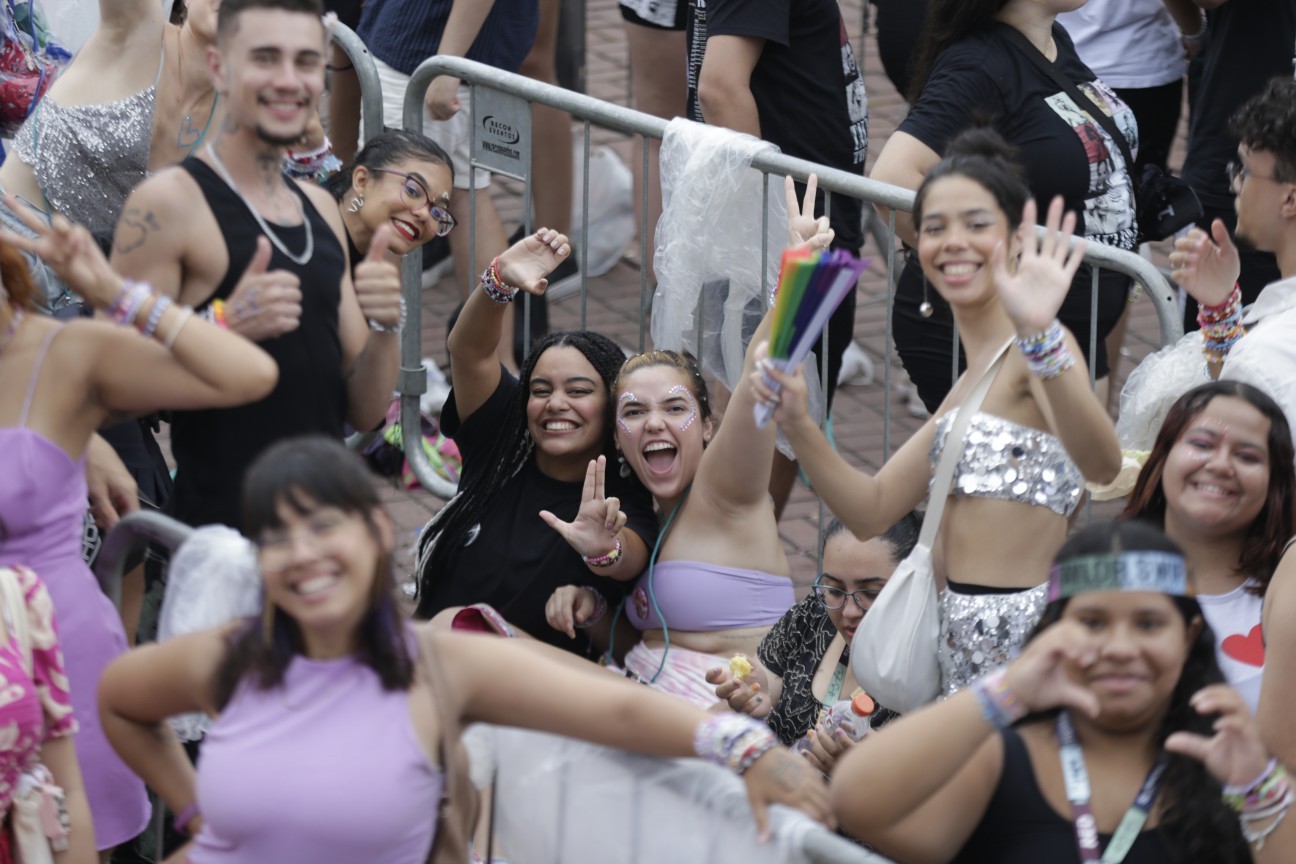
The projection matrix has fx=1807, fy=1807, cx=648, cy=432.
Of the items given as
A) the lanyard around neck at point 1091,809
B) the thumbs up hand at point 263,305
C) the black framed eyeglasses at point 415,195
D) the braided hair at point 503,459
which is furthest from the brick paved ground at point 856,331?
the lanyard around neck at point 1091,809

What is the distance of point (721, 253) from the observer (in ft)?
15.9

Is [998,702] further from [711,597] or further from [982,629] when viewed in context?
[711,597]

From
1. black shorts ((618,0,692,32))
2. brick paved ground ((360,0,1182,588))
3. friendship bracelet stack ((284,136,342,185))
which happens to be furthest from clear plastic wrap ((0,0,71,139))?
black shorts ((618,0,692,32))

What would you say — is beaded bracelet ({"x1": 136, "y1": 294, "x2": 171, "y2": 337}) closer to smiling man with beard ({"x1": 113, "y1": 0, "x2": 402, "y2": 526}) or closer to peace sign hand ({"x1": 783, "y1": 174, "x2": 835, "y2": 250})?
smiling man with beard ({"x1": 113, "y1": 0, "x2": 402, "y2": 526})

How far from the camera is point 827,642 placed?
4.18m

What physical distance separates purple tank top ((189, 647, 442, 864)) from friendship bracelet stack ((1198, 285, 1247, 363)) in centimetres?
223

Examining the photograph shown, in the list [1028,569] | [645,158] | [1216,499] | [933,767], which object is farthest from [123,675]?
[645,158]

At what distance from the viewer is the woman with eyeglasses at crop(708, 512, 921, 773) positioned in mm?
4105

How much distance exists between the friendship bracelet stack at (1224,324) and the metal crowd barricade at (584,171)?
0.30 feet

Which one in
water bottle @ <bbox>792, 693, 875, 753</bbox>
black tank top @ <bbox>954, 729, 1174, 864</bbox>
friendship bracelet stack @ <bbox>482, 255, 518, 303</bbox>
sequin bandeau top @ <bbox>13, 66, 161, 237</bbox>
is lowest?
water bottle @ <bbox>792, 693, 875, 753</bbox>

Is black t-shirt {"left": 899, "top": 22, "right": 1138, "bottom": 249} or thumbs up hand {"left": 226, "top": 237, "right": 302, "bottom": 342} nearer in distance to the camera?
thumbs up hand {"left": 226, "top": 237, "right": 302, "bottom": 342}

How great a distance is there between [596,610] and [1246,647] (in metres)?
1.62

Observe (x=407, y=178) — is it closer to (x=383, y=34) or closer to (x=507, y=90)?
(x=507, y=90)

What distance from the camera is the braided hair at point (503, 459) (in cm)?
468
